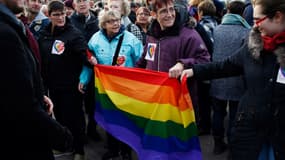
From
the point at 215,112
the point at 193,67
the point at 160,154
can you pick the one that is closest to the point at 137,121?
the point at 160,154

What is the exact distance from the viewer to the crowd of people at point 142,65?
6.48 ft

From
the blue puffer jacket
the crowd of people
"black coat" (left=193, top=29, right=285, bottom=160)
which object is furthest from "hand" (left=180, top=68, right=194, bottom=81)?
the blue puffer jacket

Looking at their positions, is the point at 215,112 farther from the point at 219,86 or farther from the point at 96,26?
the point at 96,26

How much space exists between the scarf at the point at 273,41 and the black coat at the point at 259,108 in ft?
0.13

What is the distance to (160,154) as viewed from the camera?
3521 mm

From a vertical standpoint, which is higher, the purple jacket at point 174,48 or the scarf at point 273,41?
the scarf at point 273,41

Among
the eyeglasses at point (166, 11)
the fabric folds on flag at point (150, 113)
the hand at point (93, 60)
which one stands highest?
the eyeglasses at point (166, 11)

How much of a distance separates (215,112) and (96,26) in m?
2.05

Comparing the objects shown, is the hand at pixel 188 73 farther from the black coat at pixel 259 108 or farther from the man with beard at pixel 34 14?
the man with beard at pixel 34 14

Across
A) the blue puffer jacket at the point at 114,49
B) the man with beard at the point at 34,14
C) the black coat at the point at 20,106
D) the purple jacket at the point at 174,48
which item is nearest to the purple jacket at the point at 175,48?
the purple jacket at the point at 174,48

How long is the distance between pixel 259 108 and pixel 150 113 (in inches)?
55.0

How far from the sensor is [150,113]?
3.64m

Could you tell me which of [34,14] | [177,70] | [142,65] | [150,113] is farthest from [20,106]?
[34,14]

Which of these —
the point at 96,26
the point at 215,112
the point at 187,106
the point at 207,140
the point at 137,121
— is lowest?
the point at 207,140
